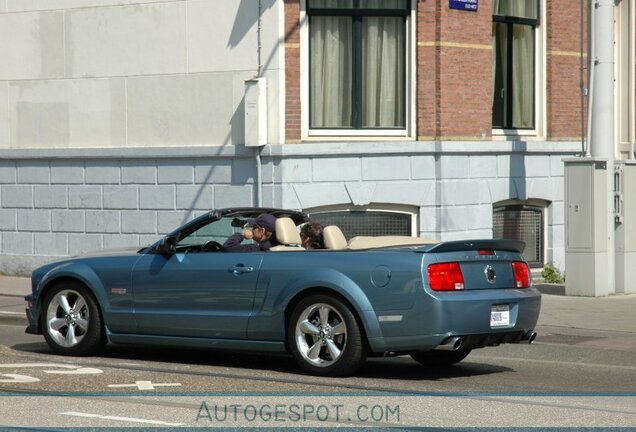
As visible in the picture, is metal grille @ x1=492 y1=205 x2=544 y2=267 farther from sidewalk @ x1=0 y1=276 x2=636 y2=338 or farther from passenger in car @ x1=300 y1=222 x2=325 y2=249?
passenger in car @ x1=300 y1=222 x2=325 y2=249

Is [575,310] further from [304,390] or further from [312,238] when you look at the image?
[304,390]

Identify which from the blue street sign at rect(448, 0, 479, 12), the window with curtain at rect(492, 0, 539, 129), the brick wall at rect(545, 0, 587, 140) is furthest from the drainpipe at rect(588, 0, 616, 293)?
the brick wall at rect(545, 0, 587, 140)

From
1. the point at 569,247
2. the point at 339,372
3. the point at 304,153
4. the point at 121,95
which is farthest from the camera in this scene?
the point at 121,95

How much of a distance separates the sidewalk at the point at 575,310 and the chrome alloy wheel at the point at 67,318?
138 inches

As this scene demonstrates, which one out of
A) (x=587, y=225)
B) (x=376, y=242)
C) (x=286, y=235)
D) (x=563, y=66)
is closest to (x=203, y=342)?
(x=286, y=235)

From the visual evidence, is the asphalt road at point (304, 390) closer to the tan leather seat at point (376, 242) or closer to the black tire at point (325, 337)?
the black tire at point (325, 337)

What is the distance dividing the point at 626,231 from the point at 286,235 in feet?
25.9

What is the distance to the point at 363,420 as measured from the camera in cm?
825

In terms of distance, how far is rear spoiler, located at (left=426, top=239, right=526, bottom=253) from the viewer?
1003 centimetres

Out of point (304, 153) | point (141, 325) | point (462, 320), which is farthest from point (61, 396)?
point (304, 153)

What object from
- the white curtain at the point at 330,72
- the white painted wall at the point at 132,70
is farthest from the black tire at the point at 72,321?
the white curtain at the point at 330,72

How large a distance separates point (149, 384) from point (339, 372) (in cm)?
157

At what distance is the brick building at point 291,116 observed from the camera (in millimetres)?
18672

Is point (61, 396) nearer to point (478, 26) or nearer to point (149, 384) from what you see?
point (149, 384)
